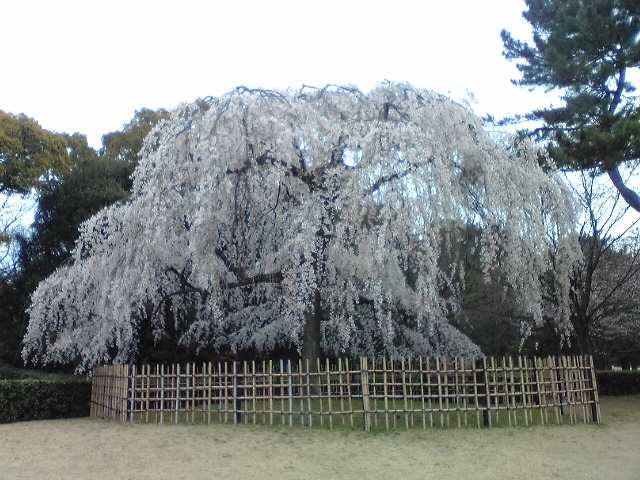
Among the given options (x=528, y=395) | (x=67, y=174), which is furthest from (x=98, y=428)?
(x=67, y=174)

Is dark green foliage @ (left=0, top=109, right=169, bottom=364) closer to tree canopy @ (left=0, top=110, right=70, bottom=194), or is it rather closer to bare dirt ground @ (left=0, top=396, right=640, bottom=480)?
tree canopy @ (left=0, top=110, right=70, bottom=194)

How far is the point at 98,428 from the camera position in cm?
→ 1046

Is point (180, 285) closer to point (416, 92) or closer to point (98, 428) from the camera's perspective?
point (98, 428)

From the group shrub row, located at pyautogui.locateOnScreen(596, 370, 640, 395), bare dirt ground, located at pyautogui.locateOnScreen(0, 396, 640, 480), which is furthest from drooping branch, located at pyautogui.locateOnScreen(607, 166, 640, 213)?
shrub row, located at pyautogui.locateOnScreen(596, 370, 640, 395)

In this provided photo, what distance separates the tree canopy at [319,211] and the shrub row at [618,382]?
11814 mm

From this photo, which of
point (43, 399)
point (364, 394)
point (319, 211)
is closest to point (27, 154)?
point (43, 399)

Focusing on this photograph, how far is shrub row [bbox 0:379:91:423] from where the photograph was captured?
39.6ft

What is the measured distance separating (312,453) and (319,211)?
3.94m

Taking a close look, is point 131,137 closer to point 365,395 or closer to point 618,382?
point 365,395

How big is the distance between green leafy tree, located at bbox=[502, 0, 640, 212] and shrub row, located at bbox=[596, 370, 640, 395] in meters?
9.04

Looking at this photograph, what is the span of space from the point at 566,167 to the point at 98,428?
482 inches

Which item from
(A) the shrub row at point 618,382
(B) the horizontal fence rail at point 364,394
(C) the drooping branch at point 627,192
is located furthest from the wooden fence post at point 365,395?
(A) the shrub row at point 618,382

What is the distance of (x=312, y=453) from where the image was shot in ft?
26.6

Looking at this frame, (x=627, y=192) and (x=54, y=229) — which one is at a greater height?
(x=54, y=229)
